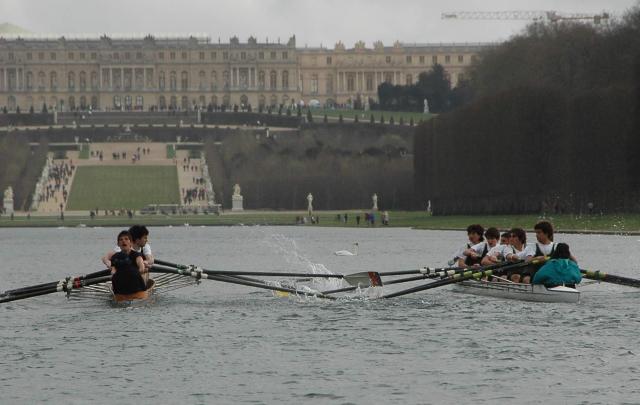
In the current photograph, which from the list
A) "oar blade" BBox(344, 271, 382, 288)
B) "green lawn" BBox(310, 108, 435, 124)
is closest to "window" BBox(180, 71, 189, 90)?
"green lawn" BBox(310, 108, 435, 124)

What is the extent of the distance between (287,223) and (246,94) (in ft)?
340

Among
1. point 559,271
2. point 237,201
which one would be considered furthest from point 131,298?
point 237,201

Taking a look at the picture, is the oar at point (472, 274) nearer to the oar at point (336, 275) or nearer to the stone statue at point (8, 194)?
the oar at point (336, 275)

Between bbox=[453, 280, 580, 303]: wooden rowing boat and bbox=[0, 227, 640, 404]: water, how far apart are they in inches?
Result: 6.6

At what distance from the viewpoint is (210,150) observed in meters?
110

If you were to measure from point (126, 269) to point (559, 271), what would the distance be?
5.88 m

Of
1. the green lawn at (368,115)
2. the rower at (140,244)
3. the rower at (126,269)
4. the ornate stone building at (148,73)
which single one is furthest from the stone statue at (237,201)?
the ornate stone building at (148,73)

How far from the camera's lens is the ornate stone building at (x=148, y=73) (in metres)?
169

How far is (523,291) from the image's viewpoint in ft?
82.7

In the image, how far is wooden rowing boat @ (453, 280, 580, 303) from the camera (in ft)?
80.8

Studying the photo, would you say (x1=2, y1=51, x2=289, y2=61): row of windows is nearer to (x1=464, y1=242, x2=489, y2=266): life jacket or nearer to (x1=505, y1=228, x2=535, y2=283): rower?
(x1=464, y1=242, x2=489, y2=266): life jacket

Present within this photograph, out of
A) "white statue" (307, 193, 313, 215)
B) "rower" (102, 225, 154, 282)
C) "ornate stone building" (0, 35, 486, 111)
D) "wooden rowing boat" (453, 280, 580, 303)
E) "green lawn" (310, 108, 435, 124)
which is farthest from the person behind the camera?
"ornate stone building" (0, 35, 486, 111)

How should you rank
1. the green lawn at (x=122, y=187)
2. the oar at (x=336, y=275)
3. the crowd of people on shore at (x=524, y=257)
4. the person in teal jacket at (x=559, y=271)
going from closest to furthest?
1. the person in teal jacket at (x=559, y=271)
2. the crowd of people on shore at (x=524, y=257)
3. the oar at (x=336, y=275)
4. the green lawn at (x=122, y=187)

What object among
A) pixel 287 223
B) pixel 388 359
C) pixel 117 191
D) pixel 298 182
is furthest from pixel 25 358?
pixel 117 191
